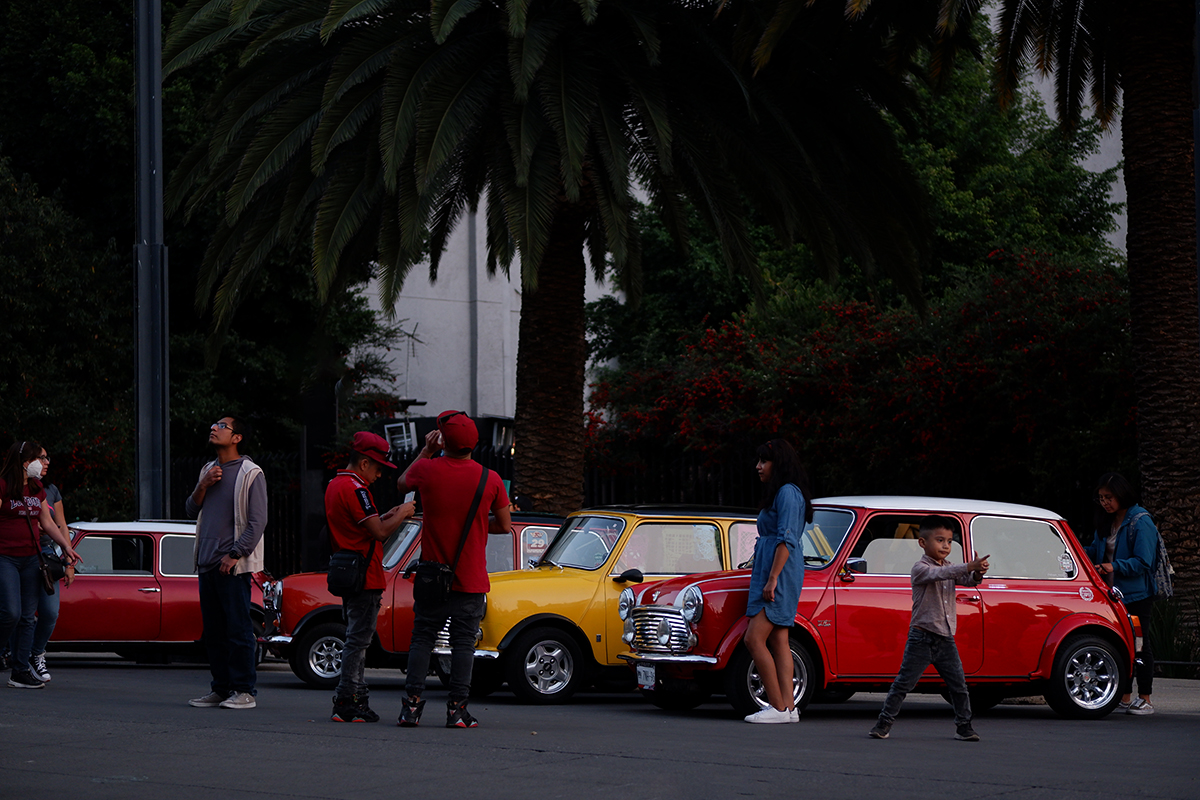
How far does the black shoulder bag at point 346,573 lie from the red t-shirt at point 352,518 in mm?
73

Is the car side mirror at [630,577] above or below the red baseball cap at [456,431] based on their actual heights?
below

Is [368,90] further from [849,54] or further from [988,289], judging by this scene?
[988,289]

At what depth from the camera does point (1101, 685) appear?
11.0 m

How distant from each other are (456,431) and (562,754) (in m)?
2.11

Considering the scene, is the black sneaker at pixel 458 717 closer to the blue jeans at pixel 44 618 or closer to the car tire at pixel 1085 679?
the car tire at pixel 1085 679

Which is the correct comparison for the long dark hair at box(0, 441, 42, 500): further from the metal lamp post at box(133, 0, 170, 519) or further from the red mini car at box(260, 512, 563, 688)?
the metal lamp post at box(133, 0, 170, 519)

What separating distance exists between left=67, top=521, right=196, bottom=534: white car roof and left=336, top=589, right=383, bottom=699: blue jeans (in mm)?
6901

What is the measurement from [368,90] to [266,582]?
5.38 meters

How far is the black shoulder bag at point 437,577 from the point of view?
29.1 feet

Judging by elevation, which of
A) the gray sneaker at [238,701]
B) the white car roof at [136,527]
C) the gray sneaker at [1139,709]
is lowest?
the gray sneaker at [1139,709]

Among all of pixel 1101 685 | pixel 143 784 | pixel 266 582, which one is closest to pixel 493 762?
pixel 143 784

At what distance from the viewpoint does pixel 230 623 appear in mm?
9836

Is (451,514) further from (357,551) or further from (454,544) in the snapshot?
(357,551)

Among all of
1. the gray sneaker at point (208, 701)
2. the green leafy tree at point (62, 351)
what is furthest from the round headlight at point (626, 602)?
the green leafy tree at point (62, 351)
